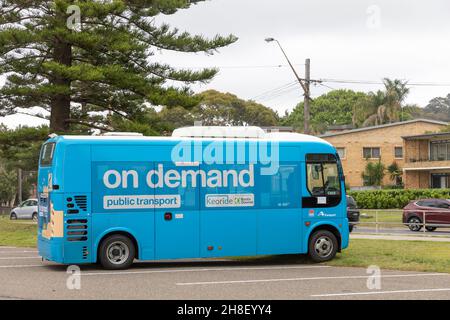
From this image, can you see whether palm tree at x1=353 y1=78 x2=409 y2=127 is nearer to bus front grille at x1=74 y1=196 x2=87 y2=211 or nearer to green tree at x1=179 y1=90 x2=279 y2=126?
green tree at x1=179 y1=90 x2=279 y2=126

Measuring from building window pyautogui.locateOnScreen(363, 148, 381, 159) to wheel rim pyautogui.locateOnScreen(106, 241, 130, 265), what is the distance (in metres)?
51.3

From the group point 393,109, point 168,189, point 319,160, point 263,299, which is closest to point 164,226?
point 168,189

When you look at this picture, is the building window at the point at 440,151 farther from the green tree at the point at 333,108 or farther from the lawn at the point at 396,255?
the green tree at the point at 333,108

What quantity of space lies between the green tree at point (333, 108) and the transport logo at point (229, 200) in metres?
91.4

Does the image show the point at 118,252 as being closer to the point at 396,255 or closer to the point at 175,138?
the point at 175,138

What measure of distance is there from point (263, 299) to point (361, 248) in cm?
964

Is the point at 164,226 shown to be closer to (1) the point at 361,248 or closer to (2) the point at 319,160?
(2) the point at 319,160

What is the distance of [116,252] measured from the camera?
54.7 ft

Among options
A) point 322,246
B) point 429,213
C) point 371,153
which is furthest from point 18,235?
point 371,153

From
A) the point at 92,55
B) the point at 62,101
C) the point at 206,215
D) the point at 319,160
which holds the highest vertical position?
the point at 92,55

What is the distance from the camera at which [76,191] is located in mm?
16250

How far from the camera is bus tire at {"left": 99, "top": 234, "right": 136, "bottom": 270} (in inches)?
649

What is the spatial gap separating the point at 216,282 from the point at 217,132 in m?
4.61

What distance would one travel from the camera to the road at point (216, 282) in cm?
1237
